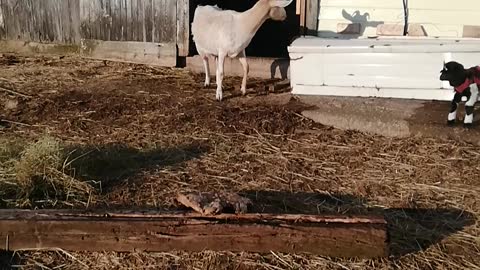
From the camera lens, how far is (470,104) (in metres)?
6.09

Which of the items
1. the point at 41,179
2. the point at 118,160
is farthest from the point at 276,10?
the point at 41,179

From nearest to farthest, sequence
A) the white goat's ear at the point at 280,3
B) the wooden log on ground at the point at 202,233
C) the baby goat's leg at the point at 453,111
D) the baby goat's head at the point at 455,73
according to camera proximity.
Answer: the wooden log on ground at the point at 202,233 < the baby goat's head at the point at 455,73 < the baby goat's leg at the point at 453,111 < the white goat's ear at the point at 280,3

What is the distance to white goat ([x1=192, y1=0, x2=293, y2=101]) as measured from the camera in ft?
24.3

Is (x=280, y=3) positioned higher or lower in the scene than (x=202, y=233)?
higher

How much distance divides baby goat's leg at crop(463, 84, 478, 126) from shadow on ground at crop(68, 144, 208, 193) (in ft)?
8.55

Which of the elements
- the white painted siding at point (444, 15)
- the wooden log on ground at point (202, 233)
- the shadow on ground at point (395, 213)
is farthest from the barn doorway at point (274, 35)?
the wooden log on ground at point (202, 233)

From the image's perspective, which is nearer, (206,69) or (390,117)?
(390,117)

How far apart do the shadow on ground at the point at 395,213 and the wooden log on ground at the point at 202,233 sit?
1.13 ft

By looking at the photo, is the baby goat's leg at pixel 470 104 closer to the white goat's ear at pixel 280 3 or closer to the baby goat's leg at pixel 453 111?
the baby goat's leg at pixel 453 111

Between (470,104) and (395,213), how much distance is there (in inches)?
81.3

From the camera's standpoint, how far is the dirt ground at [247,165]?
3.90 meters

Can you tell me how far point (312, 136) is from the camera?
20.8 feet

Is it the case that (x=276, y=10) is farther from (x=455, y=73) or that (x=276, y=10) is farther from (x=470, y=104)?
(x=470, y=104)

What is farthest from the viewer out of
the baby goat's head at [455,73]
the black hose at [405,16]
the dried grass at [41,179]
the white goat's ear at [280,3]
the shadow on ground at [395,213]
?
the black hose at [405,16]
